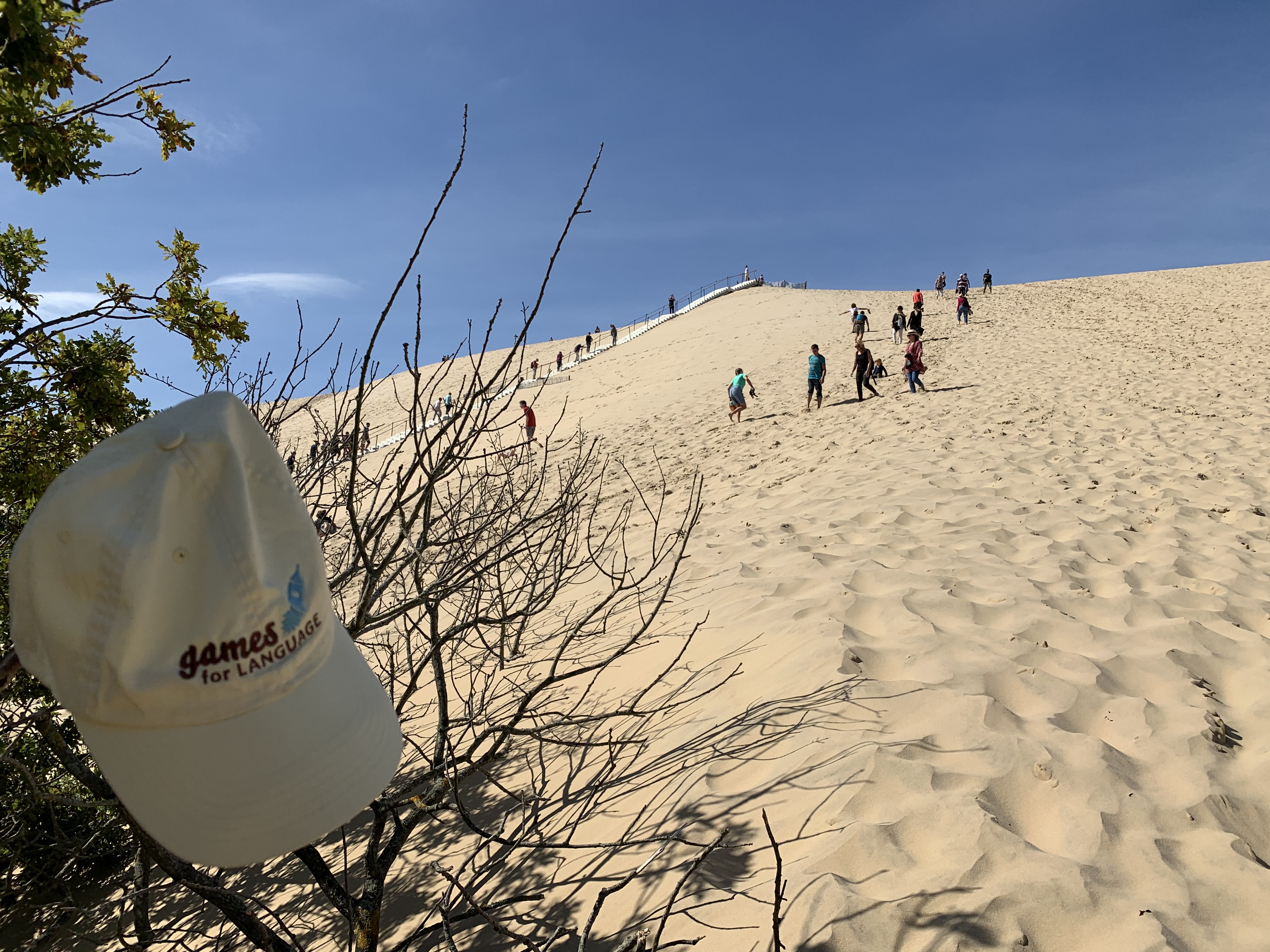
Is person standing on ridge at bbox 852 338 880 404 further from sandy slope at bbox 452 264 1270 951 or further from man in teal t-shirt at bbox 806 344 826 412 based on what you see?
sandy slope at bbox 452 264 1270 951

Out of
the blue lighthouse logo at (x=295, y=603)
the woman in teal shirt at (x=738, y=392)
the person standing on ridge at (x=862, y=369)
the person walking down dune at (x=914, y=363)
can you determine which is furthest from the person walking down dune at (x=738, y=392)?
the blue lighthouse logo at (x=295, y=603)

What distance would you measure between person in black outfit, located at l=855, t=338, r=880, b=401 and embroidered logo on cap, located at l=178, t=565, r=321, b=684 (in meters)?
13.0

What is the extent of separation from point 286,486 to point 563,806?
88.0 inches

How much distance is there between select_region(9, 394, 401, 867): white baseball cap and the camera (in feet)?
3.36

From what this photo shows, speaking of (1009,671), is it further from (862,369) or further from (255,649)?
(862,369)

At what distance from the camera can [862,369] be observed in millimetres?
13188

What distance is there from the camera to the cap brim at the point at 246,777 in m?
1.07

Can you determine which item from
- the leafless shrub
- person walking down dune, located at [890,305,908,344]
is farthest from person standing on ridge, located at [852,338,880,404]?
the leafless shrub

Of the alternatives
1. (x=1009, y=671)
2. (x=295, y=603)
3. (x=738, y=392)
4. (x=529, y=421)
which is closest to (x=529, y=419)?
(x=529, y=421)

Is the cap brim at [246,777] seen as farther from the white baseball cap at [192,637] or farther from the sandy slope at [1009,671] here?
the sandy slope at [1009,671]

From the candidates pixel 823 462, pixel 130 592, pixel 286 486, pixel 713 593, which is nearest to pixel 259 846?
pixel 130 592

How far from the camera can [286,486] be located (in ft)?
4.08

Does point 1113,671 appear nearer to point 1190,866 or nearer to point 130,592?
point 1190,866

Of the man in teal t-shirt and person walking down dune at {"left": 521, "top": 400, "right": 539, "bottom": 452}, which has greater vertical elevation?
person walking down dune at {"left": 521, "top": 400, "right": 539, "bottom": 452}
